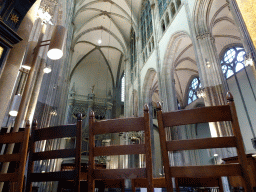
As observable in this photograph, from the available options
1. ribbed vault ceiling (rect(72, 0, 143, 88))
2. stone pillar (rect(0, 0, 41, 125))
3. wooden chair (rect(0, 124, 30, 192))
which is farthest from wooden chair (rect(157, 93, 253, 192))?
ribbed vault ceiling (rect(72, 0, 143, 88))

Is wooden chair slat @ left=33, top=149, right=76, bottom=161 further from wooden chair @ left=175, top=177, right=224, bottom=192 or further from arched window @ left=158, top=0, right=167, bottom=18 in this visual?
arched window @ left=158, top=0, right=167, bottom=18

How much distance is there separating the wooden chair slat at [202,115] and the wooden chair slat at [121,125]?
0.81 feet

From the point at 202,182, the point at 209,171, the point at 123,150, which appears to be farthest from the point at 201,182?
the point at 123,150

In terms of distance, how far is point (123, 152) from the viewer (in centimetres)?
147

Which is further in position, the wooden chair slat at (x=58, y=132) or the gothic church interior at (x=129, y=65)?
the gothic church interior at (x=129, y=65)

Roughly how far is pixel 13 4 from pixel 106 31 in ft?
53.6

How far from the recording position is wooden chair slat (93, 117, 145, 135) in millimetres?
1500

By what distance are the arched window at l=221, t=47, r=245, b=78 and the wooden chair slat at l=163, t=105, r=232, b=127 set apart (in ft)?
34.0

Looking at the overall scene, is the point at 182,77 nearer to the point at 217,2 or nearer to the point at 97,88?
the point at 217,2

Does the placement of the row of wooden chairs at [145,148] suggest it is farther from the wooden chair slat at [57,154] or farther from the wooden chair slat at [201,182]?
the wooden chair slat at [201,182]

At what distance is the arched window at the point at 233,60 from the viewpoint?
10.2 metres

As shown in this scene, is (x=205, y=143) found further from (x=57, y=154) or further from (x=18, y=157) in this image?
(x=18, y=157)

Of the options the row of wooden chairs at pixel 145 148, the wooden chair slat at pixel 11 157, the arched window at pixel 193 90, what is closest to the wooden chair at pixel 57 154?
the row of wooden chairs at pixel 145 148

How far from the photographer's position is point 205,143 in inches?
51.7
